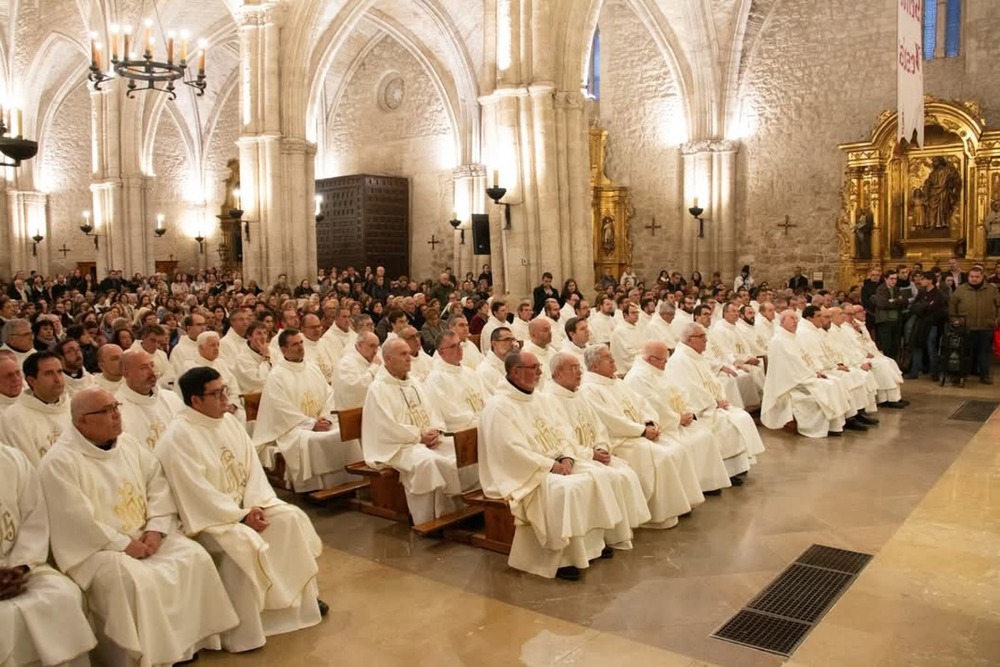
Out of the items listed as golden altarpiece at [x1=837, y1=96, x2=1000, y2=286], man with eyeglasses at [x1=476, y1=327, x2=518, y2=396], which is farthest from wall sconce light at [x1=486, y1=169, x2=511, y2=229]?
golden altarpiece at [x1=837, y1=96, x2=1000, y2=286]

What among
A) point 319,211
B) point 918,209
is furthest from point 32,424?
point 319,211

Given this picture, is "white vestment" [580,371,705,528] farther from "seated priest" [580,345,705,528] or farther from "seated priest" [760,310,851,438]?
"seated priest" [760,310,851,438]

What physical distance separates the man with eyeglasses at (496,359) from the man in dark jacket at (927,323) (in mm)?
8700

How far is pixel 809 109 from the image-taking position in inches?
803

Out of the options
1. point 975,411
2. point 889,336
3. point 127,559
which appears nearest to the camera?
point 127,559

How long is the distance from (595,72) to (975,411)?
15839 millimetres

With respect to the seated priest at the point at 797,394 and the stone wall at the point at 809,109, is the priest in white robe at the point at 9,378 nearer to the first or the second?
the seated priest at the point at 797,394

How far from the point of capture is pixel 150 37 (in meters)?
12.4

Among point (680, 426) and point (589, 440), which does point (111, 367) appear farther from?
point (680, 426)

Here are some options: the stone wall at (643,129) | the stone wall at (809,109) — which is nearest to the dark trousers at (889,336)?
the stone wall at (809,109)

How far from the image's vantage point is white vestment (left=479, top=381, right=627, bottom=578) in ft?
18.2

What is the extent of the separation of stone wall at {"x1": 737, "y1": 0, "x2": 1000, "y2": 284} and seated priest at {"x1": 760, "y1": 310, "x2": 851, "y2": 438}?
11.5 meters

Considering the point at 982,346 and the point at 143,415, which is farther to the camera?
the point at 982,346

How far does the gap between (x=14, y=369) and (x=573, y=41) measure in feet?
38.8
